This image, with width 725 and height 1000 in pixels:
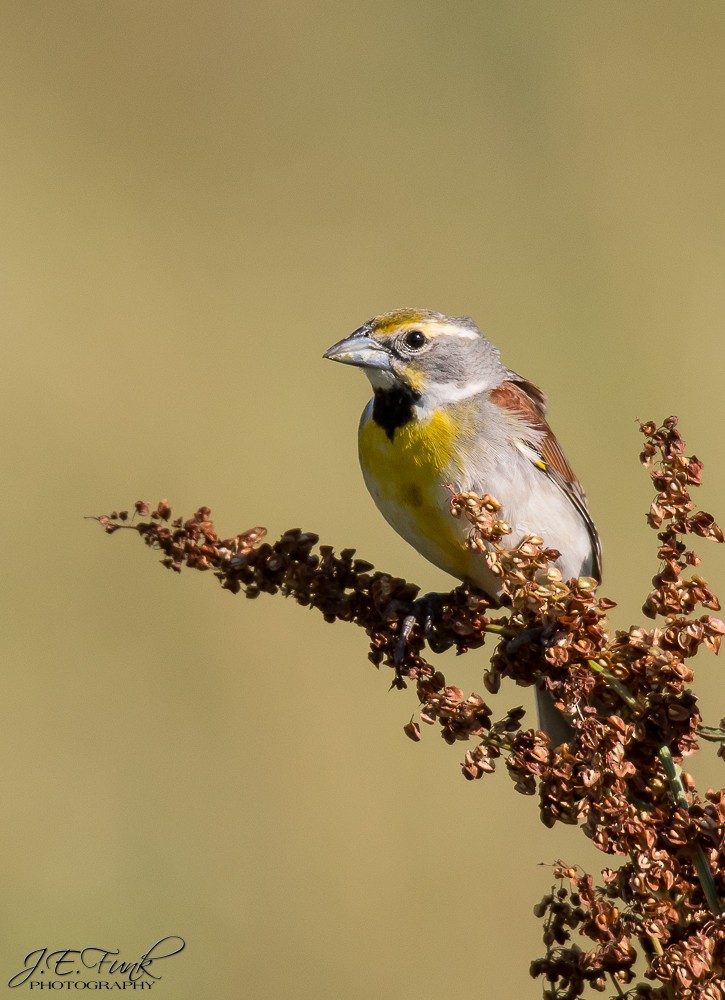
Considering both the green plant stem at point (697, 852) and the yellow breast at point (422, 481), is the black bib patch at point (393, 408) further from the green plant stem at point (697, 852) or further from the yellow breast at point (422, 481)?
the green plant stem at point (697, 852)

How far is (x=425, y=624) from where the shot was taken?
121 inches

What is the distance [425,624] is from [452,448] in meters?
0.88

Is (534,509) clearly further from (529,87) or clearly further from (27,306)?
(529,87)

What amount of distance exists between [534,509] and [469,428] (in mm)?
321

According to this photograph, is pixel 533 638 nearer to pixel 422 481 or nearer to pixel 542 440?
pixel 422 481

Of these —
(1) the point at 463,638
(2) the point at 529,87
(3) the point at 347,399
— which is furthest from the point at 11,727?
(2) the point at 529,87

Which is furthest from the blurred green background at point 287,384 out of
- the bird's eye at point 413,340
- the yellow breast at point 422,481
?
the bird's eye at point 413,340

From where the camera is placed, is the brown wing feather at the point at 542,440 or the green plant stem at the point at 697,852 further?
the brown wing feather at the point at 542,440

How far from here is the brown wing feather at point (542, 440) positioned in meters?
4.05

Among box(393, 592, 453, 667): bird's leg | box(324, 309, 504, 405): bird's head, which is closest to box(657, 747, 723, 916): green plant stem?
box(393, 592, 453, 667): bird's leg

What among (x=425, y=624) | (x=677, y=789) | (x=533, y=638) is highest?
(x=425, y=624)

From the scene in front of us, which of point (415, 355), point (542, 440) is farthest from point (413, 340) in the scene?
point (542, 440)

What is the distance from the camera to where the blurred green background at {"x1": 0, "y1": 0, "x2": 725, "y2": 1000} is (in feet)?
17.9

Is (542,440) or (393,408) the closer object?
(393,408)
